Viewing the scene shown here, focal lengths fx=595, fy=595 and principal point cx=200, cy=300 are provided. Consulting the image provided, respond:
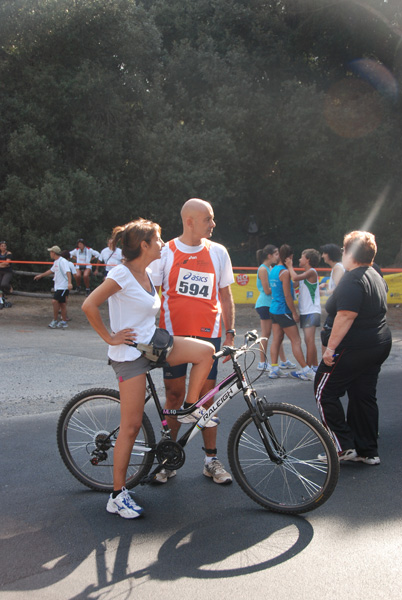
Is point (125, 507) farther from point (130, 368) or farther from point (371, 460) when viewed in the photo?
point (371, 460)

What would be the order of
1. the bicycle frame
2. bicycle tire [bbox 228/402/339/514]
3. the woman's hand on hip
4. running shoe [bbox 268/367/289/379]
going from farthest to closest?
running shoe [bbox 268/367/289/379] < the woman's hand on hip < the bicycle frame < bicycle tire [bbox 228/402/339/514]

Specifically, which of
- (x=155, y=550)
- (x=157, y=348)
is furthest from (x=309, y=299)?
(x=155, y=550)

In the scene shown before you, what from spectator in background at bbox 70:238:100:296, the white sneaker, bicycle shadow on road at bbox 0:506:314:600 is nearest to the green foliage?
spectator in background at bbox 70:238:100:296

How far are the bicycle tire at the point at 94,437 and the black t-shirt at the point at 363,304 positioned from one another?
167 cm

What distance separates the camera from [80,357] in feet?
30.3

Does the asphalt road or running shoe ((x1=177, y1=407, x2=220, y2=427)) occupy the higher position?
running shoe ((x1=177, y1=407, x2=220, y2=427))

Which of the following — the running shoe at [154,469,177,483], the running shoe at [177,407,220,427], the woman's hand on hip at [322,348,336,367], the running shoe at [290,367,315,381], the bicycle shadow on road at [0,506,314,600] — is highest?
the woman's hand on hip at [322,348,336,367]

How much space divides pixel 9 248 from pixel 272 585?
700 inches

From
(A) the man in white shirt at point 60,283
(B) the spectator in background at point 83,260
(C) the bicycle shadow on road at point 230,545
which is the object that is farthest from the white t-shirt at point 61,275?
(C) the bicycle shadow on road at point 230,545

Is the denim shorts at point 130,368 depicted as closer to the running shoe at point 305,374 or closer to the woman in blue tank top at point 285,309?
the woman in blue tank top at point 285,309

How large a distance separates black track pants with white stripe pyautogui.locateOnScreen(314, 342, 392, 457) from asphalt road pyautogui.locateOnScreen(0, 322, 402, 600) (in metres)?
0.23

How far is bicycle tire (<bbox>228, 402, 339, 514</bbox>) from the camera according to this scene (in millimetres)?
3586

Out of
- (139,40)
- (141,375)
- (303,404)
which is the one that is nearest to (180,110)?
(139,40)

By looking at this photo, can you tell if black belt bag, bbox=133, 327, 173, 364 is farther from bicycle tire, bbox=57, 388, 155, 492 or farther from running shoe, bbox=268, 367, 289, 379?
running shoe, bbox=268, 367, 289, 379
